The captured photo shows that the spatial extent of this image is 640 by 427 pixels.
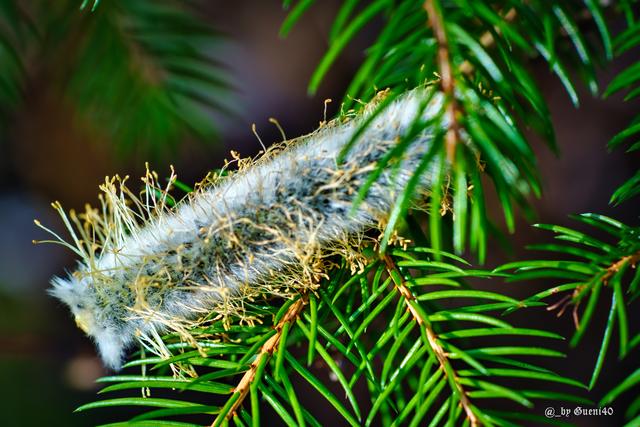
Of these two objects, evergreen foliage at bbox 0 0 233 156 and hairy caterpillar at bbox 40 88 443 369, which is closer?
hairy caterpillar at bbox 40 88 443 369

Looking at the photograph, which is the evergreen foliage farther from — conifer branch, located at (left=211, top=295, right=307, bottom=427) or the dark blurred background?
conifer branch, located at (left=211, top=295, right=307, bottom=427)

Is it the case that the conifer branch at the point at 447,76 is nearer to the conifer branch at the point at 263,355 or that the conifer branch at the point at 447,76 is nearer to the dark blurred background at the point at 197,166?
the conifer branch at the point at 263,355

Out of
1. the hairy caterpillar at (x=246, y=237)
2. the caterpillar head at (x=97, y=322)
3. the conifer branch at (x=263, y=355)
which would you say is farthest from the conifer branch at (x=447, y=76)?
the caterpillar head at (x=97, y=322)

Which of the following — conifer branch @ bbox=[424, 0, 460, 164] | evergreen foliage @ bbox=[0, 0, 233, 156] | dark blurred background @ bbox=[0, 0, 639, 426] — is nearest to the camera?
conifer branch @ bbox=[424, 0, 460, 164]

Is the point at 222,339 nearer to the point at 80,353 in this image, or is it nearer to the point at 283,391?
the point at 283,391

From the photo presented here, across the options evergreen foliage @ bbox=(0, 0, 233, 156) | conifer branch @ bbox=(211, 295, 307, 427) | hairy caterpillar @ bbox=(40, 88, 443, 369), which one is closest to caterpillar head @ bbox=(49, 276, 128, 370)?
hairy caterpillar @ bbox=(40, 88, 443, 369)

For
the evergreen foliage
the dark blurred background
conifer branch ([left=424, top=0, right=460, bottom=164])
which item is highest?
the evergreen foliage

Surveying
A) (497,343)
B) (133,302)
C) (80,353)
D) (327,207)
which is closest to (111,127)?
(133,302)
